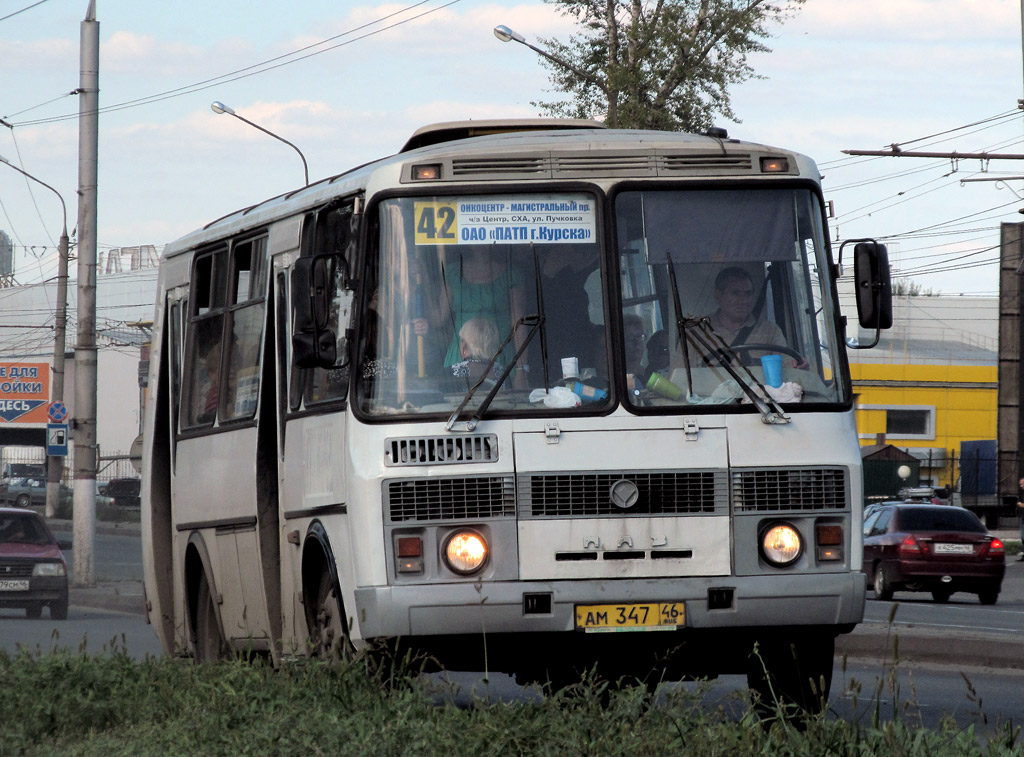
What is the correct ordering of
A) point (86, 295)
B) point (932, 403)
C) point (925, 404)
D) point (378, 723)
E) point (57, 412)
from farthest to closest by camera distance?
1. point (932, 403)
2. point (925, 404)
3. point (57, 412)
4. point (86, 295)
5. point (378, 723)

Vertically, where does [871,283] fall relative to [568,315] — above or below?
above

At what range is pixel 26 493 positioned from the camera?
6744cm

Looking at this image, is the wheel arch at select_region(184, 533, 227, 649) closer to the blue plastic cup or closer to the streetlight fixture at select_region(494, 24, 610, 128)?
the blue plastic cup

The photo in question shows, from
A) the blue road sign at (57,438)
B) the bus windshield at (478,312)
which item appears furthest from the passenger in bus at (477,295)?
the blue road sign at (57,438)

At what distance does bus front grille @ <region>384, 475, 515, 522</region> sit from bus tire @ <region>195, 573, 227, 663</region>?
11.8 ft

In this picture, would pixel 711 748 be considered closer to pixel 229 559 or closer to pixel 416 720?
pixel 416 720

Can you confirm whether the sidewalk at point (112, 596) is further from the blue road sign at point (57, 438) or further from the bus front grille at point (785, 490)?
the bus front grille at point (785, 490)

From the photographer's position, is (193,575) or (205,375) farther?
(193,575)

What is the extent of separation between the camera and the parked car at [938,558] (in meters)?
25.3

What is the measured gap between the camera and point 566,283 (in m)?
8.19

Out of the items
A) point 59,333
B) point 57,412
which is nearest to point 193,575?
point 57,412

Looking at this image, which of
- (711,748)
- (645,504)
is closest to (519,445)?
(645,504)

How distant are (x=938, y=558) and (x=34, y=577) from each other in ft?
41.9

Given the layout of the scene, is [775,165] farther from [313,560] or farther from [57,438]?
[57,438]
